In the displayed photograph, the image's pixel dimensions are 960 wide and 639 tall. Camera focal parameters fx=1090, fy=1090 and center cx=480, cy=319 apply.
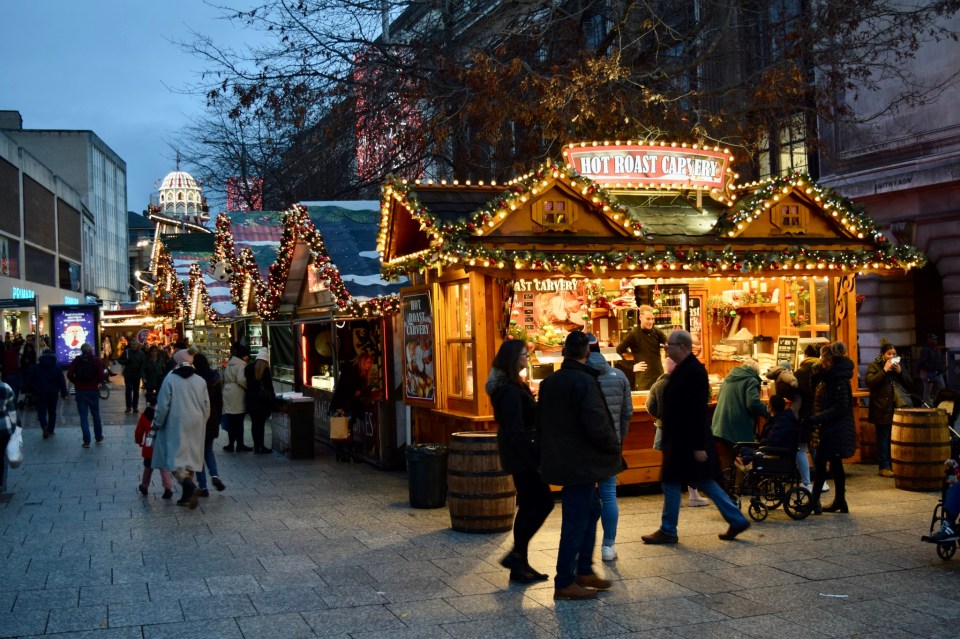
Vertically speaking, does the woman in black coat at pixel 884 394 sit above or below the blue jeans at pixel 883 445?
above

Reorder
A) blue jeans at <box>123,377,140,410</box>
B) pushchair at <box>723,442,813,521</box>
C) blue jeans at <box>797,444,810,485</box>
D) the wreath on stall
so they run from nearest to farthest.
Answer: pushchair at <box>723,442,813,521</box>, blue jeans at <box>797,444,810,485</box>, the wreath on stall, blue jeans at <box>123,377,140,410</box>

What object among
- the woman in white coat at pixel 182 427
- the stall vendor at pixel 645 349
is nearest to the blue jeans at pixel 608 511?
the stall vendor at pixel 645 349

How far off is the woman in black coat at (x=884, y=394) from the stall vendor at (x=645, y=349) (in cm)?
247

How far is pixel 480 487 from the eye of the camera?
9.70 m

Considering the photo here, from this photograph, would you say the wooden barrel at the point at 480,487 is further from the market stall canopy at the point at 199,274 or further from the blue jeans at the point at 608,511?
the market stall canopy at the point at 199,274

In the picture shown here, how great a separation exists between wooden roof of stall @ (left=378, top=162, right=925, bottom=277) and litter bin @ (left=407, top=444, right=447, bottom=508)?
6.57 feet

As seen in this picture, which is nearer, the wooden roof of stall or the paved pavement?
the paved pavement

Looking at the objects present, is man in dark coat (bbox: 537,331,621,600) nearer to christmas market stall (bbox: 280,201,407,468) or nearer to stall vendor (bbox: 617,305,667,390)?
stall vendor (bbox: 617,305,667,390)

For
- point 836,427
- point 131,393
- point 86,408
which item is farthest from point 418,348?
point 131,393

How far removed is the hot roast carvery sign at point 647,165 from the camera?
42.4 feet

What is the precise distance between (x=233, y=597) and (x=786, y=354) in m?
8.48

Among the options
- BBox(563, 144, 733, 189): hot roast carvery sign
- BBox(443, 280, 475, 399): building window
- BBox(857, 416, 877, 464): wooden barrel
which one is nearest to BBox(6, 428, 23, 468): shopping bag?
BBox(443, 280, 475, 399): building window

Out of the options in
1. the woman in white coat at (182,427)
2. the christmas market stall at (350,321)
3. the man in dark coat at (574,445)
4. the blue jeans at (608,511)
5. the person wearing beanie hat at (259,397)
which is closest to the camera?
the man in dark coat at (574,445)

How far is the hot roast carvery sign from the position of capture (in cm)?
1293
